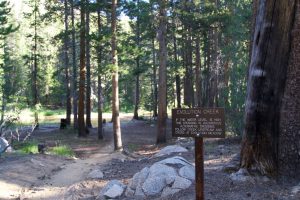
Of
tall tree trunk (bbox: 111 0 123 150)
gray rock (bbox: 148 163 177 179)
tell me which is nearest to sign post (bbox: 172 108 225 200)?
gray rock (bbox: 148 163 177 179)

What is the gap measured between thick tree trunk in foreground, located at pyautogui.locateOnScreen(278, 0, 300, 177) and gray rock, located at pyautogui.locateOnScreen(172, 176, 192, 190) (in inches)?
61.7

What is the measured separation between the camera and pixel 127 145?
21.4m

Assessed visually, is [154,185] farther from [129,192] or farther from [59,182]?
[59,182]

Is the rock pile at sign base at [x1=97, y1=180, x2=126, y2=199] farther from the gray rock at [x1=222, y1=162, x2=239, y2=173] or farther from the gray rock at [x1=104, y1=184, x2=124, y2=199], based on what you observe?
the gray rock at [x1=222, y1=162, x2=239, y2=173]

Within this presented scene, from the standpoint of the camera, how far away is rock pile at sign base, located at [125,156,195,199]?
7178 mm

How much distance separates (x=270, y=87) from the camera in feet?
21.6

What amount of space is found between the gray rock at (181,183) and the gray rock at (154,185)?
0.22 meters

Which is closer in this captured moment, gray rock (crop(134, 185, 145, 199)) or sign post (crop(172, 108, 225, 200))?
sign post (crop(172, 108, 225, 200))

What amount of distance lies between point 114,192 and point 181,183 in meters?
1.28

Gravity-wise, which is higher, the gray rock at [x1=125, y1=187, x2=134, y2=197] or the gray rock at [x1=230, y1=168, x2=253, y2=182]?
the gray rock at [x1=230, y1=168, x2=253, y2=182]

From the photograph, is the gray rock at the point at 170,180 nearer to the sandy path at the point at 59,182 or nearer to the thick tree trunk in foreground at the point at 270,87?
the thick tree trunk in foreground at the point at 270,87

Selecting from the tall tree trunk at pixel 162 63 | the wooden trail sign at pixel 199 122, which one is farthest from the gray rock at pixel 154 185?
the tall tree trunk at pixel 162 63

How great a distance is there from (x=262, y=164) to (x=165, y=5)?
1376 centimetres

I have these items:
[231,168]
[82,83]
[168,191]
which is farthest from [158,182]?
[82,83]
